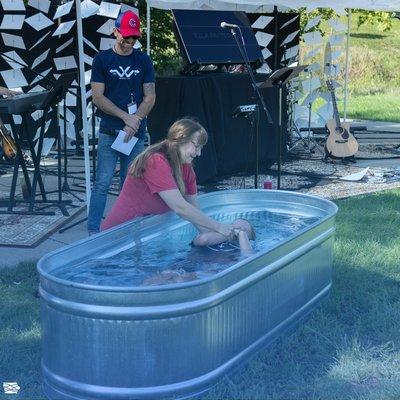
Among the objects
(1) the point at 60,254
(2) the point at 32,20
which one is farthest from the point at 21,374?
(2) the point at 32,20

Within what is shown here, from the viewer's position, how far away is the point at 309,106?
11.6 meters

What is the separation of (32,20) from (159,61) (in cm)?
475

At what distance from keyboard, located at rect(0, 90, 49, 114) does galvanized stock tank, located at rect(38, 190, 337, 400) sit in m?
2.79

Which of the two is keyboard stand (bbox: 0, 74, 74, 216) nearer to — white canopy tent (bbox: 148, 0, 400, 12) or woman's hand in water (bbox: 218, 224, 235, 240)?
white canopy tent (bbox: 148, 0, 400, 12)

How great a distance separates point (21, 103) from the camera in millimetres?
6867

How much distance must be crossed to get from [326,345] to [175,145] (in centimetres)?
140

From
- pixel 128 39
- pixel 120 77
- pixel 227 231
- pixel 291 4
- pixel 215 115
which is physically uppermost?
pixel 291 4

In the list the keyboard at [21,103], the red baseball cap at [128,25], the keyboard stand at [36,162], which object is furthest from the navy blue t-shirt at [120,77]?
the keyboard at [21,103]

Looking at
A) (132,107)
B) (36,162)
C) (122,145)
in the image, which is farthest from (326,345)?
(36,162)

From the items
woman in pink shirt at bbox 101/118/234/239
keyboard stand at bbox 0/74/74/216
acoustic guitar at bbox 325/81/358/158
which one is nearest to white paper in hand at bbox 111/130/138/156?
keyboard stand at bbox 0/74/74/216

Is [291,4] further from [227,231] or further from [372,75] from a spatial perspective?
[372,75]

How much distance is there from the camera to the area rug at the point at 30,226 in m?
6.64

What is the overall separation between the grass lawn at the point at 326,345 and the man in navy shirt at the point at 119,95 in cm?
95

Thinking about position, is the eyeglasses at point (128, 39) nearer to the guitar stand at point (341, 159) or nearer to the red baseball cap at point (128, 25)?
the red baseball cap at point (128, 25)
